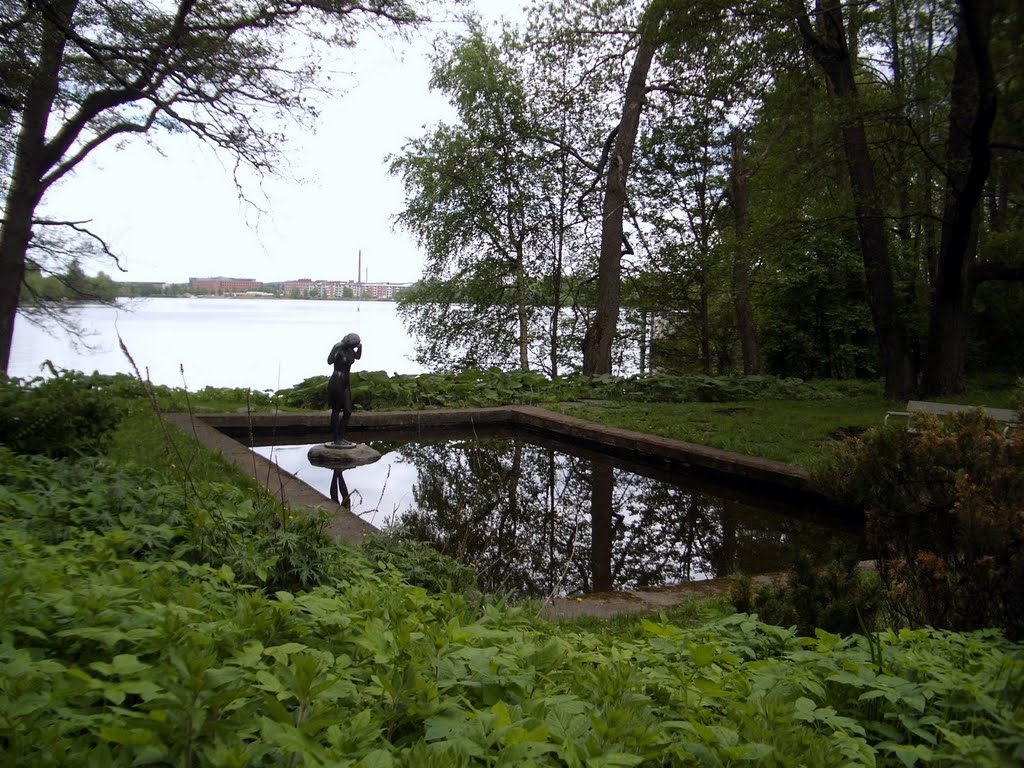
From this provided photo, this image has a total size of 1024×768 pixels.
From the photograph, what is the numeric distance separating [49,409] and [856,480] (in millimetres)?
5359

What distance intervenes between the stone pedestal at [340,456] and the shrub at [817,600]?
5.83m

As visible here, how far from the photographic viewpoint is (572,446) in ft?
32.6

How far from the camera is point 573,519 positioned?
6.44m

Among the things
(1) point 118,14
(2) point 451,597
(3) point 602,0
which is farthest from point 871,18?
(2) point 451,597

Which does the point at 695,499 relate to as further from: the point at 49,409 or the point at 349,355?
the point at 49,409

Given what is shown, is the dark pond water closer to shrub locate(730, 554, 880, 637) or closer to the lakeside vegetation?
shrub locate(730, 554, 880, 637)

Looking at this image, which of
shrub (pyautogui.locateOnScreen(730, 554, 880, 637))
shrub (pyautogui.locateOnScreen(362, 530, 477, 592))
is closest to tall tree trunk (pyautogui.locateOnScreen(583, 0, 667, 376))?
shrub (pyautogui.locateOnScreen(362, 530, 477, 592))

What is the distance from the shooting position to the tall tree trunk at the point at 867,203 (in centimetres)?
1059

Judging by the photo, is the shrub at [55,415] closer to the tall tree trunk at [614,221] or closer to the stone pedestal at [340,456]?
the stone pedestal at [340,456]

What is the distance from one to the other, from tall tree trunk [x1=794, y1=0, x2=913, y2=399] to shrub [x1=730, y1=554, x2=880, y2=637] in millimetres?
8335

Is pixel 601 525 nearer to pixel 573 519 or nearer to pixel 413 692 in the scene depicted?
pixel 573 519

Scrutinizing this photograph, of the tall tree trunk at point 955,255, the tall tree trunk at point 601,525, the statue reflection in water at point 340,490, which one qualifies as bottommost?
the tall tree trunk at point 601,525

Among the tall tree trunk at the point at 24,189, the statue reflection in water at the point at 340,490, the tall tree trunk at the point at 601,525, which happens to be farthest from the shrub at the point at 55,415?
the tall tree trunk at the point at 601,525

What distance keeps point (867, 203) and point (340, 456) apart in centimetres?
815
